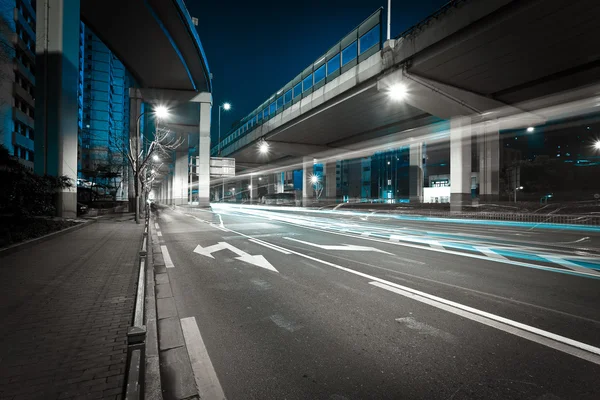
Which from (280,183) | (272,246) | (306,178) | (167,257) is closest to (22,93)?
(306,178)

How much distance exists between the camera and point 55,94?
57.8 feet

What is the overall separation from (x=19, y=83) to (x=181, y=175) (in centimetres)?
2662

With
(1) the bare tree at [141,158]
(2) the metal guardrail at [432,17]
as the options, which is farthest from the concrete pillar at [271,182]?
(2) the metal guardrail at [432,17]

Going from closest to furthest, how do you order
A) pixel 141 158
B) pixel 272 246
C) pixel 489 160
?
pixel 272 246
pixel 489 160
pixel 141 158

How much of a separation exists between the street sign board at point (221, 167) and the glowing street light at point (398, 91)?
23.5 m

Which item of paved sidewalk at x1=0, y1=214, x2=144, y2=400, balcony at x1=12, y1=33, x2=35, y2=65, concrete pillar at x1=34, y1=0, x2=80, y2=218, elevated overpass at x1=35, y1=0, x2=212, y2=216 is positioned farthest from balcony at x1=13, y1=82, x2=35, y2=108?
paved sidewalk at x1=0, y1=214, x2=144, y2=400

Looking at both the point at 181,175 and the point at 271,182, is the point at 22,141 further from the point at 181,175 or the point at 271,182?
the point at 271,182

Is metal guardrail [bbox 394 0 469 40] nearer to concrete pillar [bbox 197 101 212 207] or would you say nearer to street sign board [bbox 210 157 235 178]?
concrete pillar [bbox 197 101 212 207]

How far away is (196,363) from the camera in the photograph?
127 inches

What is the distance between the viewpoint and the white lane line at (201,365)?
9.01ft

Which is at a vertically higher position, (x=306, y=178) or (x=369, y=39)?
(x=369, y=39)

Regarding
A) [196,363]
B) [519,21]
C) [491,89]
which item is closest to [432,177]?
[491,89]

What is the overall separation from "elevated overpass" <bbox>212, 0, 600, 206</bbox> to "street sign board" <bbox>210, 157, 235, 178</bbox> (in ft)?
24.8

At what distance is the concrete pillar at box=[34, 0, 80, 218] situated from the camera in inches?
688
